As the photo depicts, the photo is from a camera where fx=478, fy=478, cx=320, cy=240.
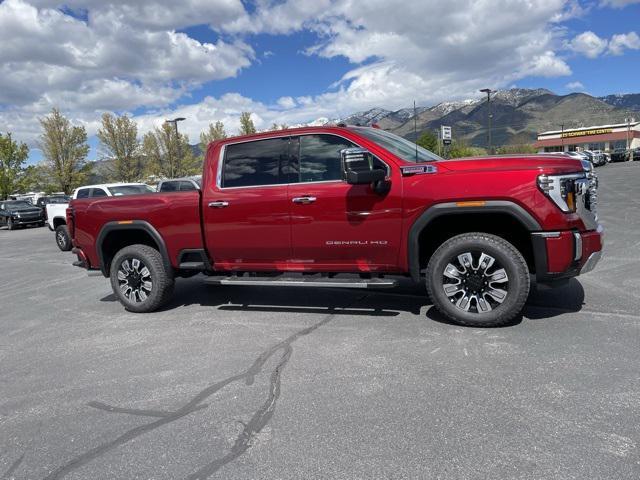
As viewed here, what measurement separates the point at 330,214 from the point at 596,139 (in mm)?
107197

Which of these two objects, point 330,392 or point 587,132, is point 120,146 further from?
point 587,132

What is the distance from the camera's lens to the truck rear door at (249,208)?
5.02 meters

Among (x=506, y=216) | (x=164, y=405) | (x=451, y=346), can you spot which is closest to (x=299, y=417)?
(x=164, y=405)

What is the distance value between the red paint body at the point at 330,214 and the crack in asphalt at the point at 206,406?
117cm

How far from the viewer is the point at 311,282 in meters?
4.85

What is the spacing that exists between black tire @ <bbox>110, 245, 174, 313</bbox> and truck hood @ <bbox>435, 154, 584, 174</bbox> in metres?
3.41

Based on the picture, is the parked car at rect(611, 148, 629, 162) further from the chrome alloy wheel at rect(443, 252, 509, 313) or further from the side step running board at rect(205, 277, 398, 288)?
the side step running board at rect(205, 277, 398, 288)

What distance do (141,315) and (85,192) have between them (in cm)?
1196

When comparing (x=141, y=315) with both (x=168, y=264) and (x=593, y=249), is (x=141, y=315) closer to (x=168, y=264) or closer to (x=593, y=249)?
(x=168, y=264)

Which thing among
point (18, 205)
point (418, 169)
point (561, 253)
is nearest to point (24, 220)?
point (18, 205)

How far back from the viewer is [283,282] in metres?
4.96

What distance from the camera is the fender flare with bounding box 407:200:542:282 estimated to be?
407cm

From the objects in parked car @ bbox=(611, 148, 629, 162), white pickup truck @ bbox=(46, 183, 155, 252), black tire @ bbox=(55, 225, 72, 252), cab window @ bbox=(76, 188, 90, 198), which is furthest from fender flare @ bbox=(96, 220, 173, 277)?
parked car @ bbox=(611, 148, 629, 162)

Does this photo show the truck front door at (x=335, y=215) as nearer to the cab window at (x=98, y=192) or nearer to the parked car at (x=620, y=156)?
the cab window at (x=98, y=192)
